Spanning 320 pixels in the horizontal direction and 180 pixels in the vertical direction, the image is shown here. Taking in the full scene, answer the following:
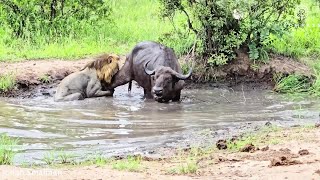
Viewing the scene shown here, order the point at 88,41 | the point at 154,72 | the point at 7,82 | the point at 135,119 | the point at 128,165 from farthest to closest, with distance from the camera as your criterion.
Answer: the point at 88,41 < the point at 7,82 < the point at 154,72 < the point at 135,119 < the point at 128,165

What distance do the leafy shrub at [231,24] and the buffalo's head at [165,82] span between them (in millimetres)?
1508

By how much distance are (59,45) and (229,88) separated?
4.32m

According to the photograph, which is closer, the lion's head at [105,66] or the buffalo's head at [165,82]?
the buffalo's head at [165,82]

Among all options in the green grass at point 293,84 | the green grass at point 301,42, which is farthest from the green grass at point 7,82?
the green grass at point 301,42

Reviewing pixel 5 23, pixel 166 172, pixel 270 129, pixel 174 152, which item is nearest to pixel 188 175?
pixel 166 172

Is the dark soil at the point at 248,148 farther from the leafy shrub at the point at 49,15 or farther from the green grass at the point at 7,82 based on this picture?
the leafy shrub at the point at 49,15

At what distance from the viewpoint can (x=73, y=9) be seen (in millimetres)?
17156

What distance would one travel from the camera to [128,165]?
6.89 m

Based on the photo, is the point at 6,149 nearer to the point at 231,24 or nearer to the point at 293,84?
A: the point at 293,84

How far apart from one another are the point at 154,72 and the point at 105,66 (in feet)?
4.34

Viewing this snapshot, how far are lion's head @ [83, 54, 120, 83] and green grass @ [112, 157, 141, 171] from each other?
6.21m

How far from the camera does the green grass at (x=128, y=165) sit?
679 centimetres

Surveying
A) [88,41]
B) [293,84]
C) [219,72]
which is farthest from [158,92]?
[88,41]

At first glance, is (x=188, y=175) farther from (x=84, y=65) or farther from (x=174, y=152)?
(x=84, y=65)
